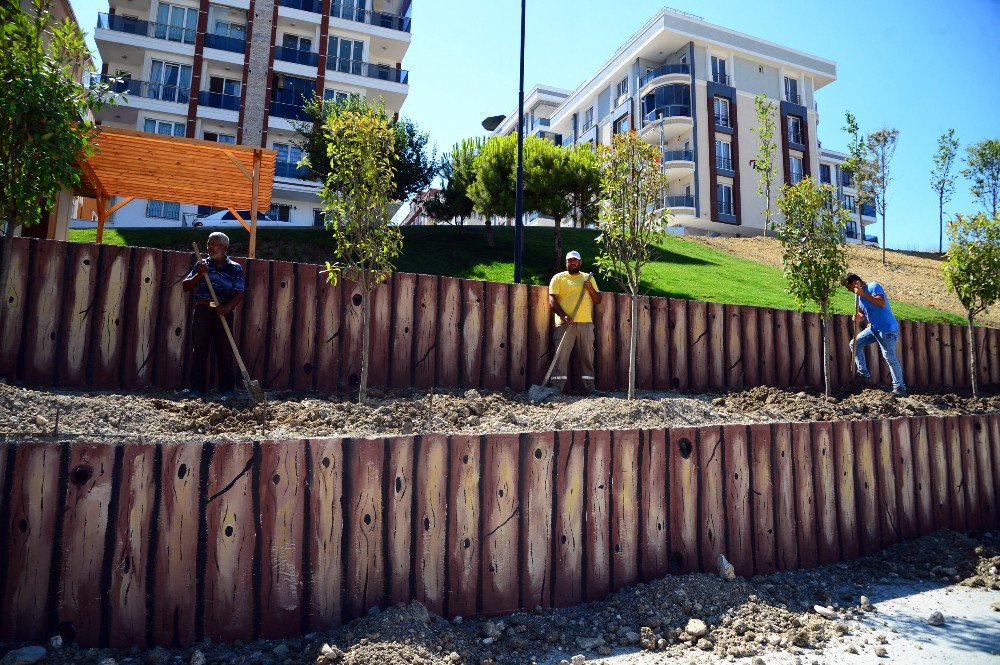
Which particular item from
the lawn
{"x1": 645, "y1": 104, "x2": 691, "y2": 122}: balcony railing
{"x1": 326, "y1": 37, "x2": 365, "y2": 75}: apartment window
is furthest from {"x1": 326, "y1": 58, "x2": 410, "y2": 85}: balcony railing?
{"x1": 645, "y1": 104, "x2": 691, "y2": 122}: balcony railing

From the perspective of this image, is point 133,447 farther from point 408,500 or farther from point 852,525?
point 852,525

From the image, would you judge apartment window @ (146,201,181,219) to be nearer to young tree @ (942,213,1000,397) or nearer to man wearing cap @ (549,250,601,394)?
man wearing cap @ (549,250,601,394)

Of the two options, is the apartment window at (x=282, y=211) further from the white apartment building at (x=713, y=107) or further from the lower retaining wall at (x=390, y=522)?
the lower retaining wall at (x=390, y=522)

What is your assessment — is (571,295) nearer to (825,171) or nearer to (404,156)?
(404,156)

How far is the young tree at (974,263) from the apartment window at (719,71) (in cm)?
3427

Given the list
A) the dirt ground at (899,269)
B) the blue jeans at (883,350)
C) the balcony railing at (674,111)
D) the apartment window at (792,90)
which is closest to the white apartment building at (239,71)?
the balcony railing at (674,111)

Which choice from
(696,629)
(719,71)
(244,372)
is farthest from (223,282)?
(719,71)

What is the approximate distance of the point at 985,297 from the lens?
9734 millimetres

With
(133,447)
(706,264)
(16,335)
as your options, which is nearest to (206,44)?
(706,264)

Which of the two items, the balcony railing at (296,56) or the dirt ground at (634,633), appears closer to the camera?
the dirt ground at (634,633)

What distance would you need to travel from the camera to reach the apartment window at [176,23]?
97.3 feet

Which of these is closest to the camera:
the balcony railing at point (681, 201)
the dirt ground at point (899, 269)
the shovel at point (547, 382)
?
the shovel at point (547, 382)

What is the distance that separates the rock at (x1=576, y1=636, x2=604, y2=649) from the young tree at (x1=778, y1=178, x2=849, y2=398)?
6.00 meters

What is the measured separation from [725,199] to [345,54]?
2531 cm
